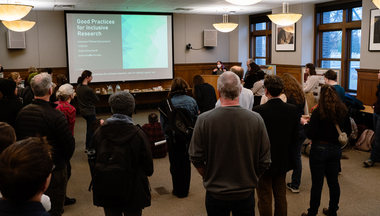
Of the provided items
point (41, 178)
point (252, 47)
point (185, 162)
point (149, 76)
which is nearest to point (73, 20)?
point (149, 76)

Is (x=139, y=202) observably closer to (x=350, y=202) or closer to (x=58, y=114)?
(x=58, y=114)

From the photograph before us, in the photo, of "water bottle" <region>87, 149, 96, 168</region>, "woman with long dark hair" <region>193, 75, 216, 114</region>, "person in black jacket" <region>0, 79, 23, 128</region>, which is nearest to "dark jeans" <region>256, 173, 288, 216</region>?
"water bottle" <region>87, 149, 96, 168</region>

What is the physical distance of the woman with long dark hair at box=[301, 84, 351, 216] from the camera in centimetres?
301

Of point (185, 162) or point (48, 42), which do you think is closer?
point (185, 162)

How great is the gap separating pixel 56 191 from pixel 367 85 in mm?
7239

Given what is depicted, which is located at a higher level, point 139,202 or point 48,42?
point 48,42

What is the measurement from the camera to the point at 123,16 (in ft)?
34.2

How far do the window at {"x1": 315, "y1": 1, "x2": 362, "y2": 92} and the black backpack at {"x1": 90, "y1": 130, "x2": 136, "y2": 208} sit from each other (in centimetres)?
806

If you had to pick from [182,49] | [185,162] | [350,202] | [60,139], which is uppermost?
[182,49]

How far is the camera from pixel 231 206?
83.1 inches

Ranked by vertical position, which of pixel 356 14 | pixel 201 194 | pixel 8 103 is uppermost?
pixel 356 14

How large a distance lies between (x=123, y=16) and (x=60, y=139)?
8.35 metres

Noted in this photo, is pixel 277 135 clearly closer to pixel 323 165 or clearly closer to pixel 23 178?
pixel 323 165

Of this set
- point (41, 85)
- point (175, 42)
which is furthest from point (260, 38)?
point (41, 85)
